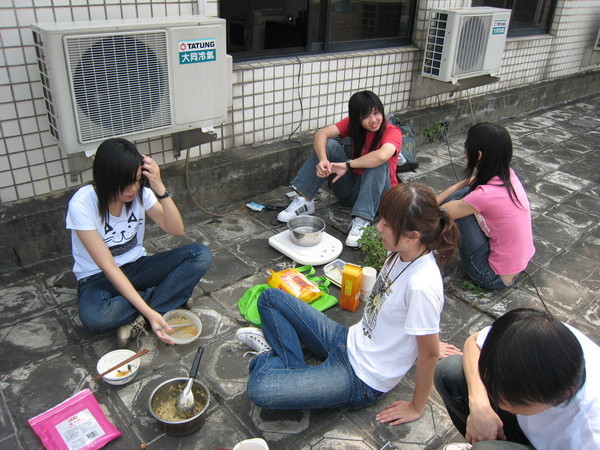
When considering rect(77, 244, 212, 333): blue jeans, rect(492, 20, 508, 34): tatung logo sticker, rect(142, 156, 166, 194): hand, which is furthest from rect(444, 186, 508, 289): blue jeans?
rect(492, 20, 508, 34): tatung logo sticker

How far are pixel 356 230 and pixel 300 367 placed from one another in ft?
5.78

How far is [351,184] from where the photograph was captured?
14.7 feet

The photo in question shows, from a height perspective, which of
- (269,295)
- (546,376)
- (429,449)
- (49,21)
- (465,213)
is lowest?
(429,449)

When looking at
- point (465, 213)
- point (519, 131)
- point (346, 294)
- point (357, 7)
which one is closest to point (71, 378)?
point (346, 294)

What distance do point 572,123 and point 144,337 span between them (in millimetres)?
7001

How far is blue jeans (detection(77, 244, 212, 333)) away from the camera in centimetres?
288

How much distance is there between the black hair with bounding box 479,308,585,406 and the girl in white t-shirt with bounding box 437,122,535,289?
183 cm

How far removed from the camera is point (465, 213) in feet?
11.1

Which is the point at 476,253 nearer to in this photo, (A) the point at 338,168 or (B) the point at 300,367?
(A) the point at 338,168

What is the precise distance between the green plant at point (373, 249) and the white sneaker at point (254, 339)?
1106mm

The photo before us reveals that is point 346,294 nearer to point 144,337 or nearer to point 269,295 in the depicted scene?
point 269,295

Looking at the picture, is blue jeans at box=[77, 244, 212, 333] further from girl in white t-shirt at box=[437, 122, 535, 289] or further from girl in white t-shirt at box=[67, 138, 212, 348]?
girl in white t-shirt at box=[437, 122, 535, 289]

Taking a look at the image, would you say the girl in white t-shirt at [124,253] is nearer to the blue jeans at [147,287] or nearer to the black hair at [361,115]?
the blue jeans at [147,287]

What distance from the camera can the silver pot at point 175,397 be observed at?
235cm
